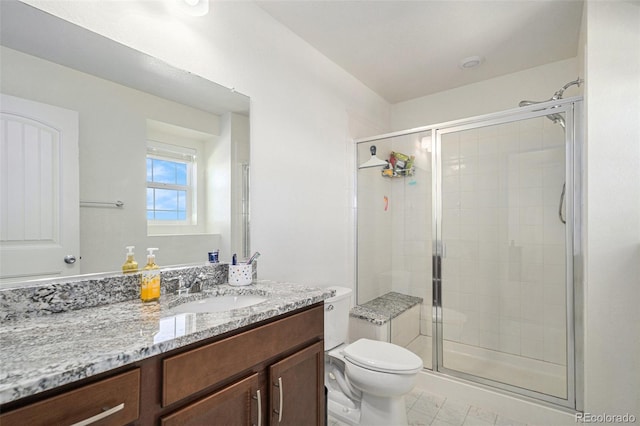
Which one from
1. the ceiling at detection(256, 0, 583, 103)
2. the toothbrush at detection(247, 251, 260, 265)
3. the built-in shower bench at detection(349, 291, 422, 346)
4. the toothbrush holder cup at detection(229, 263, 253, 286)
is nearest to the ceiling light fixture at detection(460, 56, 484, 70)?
the ceiling at detection(256, 0, 583, 103)

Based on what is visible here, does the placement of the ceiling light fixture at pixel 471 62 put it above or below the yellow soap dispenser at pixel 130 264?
above

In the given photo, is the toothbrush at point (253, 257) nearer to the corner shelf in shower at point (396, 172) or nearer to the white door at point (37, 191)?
the white door at point (37, 191)

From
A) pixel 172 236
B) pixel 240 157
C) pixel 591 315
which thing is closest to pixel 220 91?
pixel 240 157

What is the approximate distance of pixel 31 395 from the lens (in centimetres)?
58

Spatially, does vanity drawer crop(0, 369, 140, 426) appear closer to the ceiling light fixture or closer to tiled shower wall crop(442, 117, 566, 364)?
tiled shower wall crop(442, 117, 566, 364)

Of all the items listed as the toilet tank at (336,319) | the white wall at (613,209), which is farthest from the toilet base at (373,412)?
the white wall at (613,209)

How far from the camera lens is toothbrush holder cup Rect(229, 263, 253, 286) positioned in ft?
4.99

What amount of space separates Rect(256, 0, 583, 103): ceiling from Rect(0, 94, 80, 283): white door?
1303mm

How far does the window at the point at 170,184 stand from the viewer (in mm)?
1365

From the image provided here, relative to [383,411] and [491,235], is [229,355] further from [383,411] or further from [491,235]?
[491,235]

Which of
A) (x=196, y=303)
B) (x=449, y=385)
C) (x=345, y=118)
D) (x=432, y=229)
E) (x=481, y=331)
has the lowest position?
(x=449, y=385)

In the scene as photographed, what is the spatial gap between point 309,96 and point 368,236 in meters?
1.31

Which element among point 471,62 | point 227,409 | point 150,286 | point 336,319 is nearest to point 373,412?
point 336,319

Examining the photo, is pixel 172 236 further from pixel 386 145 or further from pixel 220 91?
A: pixel 386 145
